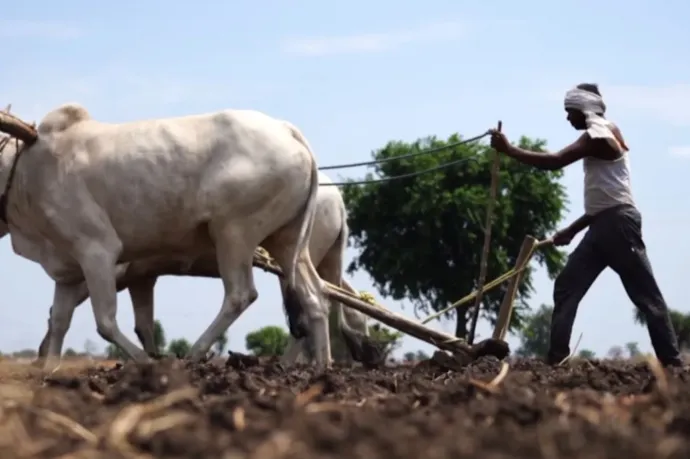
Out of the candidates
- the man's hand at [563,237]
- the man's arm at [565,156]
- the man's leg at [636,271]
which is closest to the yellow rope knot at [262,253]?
the man's hand at [563,237]

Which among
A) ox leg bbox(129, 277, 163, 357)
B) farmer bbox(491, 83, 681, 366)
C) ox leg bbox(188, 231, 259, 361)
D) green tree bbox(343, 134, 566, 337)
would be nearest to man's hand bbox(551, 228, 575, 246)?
farmer bbox(491, 83, 681, 366)

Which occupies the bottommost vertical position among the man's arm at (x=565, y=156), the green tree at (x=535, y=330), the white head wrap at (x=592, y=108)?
the green tree at (x=535, y=330)

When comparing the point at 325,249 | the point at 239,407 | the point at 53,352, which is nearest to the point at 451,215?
the point at 325,249

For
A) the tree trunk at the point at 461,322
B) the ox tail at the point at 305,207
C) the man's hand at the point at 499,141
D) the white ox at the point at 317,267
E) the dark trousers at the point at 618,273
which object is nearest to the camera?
the dark trousers at the point at 618,273

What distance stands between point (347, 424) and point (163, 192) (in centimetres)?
755

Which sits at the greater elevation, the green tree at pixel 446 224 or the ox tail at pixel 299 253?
the ox tail at pixel 299 253

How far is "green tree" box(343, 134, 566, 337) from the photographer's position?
32.7 meters

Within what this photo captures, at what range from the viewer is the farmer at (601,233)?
9852 mm

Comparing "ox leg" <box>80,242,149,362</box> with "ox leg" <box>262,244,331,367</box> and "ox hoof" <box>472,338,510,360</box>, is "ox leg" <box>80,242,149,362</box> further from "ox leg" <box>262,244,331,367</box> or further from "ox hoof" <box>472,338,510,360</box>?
"ox hoof" <box>472,338,510,360</box>

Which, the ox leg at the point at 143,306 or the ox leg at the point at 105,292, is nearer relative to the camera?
the ox leg at the point at 105,292

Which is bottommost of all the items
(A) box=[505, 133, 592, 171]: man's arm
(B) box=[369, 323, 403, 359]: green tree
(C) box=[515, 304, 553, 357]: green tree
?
(C) box=[515, 304, 553, 357]: green tree

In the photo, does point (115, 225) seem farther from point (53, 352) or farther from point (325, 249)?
point (325, 249)

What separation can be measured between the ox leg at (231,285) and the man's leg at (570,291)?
2441 millimetres

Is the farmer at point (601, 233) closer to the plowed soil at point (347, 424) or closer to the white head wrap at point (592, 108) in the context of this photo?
the white head wrap at point (592, 108)
